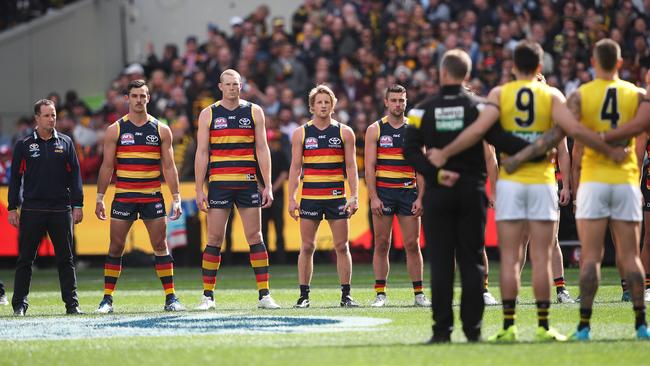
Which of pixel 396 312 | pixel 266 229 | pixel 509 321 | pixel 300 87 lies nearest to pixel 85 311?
pixel 396 312

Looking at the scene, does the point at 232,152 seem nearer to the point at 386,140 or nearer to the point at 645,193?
the point at 386,140

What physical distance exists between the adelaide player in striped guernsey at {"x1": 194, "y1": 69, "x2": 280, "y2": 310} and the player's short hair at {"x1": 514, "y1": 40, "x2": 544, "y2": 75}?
455cm

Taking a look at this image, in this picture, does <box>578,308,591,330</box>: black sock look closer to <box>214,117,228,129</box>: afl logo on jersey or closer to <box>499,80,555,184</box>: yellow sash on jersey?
<box>499,80,555,184</box>: yellow sash on jersey

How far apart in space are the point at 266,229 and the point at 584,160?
1327 cm

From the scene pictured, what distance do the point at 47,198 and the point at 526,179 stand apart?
6.16 metres

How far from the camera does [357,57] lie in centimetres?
2659

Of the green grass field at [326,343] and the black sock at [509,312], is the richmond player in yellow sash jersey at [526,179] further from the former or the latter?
the green grass field at [326,343]

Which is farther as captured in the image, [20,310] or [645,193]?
[645,193]

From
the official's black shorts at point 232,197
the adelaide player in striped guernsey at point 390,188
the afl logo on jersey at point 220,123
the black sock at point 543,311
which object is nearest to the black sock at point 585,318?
the black sock at point 543,311

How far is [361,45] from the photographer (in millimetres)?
27016

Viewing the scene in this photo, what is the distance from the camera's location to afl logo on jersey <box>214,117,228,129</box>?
14.1 meters

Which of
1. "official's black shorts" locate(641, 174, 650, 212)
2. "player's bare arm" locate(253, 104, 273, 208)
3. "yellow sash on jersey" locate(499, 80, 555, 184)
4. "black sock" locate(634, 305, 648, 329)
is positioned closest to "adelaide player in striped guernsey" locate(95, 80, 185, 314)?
"player's bare arm" locate(253, 104, 273, 208)

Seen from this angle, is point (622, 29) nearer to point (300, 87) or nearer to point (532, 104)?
point (300, 87)

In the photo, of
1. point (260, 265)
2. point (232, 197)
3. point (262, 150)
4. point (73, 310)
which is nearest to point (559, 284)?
point (260, 265)
